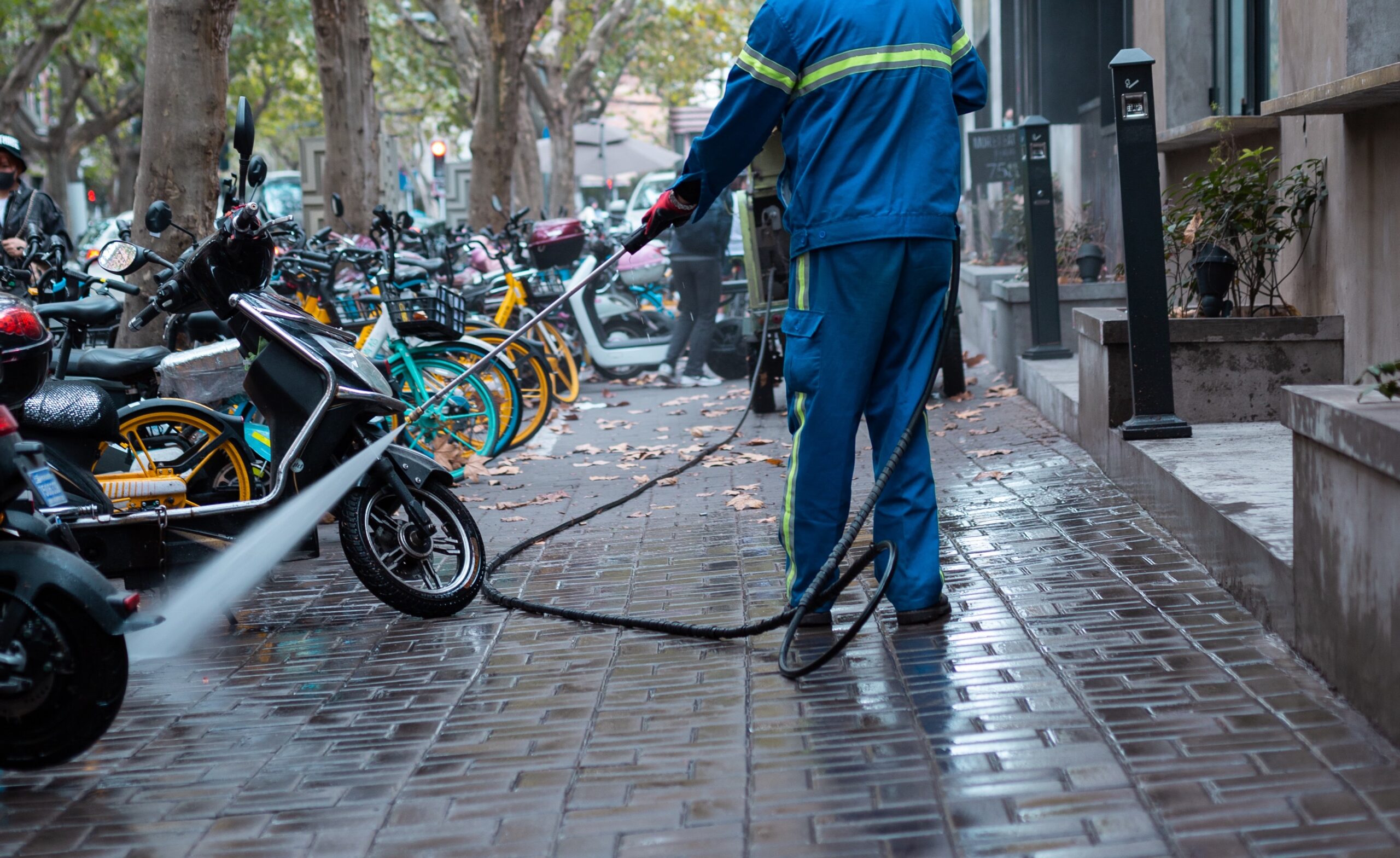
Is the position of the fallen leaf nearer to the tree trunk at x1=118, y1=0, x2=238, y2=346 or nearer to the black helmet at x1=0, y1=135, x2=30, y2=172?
the tree trunk at x1=118, y1=0, x2=238, y2=346

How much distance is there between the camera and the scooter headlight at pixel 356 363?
5.48 metres

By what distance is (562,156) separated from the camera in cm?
3150

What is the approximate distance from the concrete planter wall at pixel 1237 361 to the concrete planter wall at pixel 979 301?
5386mm

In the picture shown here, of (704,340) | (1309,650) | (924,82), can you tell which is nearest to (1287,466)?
(1309,650)

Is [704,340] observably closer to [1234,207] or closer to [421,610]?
[1234,207]

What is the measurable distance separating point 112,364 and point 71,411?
0.93 metres

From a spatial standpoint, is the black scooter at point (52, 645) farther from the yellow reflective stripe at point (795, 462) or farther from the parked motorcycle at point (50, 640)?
the yellow reflective stripe at point (795, 462)

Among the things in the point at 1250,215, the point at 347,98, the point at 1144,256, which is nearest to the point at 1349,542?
the point at 1144,256

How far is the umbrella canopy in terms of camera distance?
107ft

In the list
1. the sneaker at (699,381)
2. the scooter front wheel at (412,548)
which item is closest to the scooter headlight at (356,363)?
the scooter front wheel at (412,548)

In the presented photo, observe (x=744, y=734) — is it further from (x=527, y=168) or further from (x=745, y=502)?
(x=527, y=168)

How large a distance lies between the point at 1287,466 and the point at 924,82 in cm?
215

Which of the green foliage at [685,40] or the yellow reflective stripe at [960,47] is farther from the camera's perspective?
the green foliage at [685,40]

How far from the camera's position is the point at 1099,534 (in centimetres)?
577
